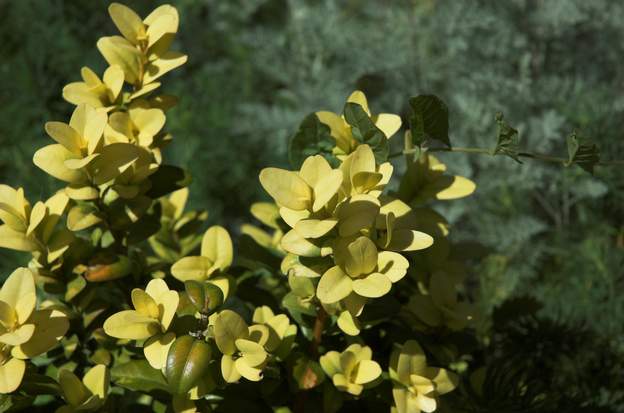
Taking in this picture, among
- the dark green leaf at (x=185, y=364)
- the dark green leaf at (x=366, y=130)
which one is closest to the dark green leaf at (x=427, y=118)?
the dark green leaf at (x=366, y=130)

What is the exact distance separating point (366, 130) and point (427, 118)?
2.2 inches

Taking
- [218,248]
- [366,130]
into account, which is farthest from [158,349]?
[366,130]

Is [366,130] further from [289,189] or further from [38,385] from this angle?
[38,385]

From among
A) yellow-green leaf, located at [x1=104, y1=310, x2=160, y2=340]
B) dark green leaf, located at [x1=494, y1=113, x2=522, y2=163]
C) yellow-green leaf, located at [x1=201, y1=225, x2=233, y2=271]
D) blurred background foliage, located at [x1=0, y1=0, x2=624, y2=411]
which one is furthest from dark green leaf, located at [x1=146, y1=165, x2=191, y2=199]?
blurred background foliage, located at [x1=0, y1=0, x2=624, y2=411]

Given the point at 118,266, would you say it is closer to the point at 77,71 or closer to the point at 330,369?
the point at 330,369

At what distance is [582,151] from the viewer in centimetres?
59

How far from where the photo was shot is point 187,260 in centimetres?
64

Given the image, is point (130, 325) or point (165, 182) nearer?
point (130, 325)

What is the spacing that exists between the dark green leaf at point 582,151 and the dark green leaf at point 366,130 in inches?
6.0

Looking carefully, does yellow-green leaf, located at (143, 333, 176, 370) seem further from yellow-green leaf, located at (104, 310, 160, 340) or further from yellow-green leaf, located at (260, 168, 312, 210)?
yellow-green leaf, located at (260, 168, 312, 210)

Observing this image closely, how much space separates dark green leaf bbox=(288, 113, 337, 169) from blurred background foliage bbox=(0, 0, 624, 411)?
523mm

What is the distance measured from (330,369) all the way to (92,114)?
30 cm

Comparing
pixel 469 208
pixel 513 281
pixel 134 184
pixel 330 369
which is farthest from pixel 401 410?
pixel 469 208

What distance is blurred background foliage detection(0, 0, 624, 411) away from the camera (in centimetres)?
138
